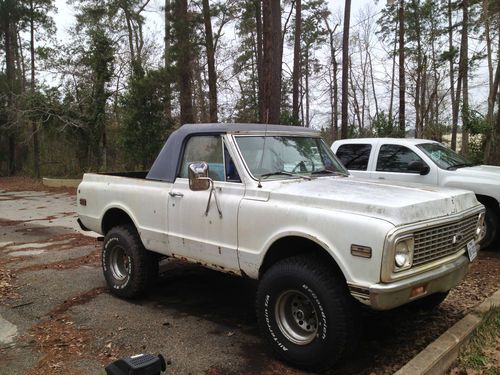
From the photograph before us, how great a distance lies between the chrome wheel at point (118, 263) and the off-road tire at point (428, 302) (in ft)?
10.8

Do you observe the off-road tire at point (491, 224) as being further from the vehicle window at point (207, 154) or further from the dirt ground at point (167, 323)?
the vehicle window at point (207, 154)

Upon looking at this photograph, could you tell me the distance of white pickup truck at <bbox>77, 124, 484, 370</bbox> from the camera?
334 cm

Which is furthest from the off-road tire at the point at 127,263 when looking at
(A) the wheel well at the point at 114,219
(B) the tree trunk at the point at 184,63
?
(B) the tree trunk at the point at 184,63

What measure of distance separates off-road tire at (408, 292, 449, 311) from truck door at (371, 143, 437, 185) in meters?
3.78

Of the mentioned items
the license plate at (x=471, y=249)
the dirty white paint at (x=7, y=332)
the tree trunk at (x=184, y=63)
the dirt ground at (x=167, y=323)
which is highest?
the tree trunk at (x=184, y=63)

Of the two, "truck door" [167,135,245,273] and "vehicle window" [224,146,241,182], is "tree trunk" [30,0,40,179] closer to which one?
"truck door" [167,135,245,273]

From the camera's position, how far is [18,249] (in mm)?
8508

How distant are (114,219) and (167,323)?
5.79ft

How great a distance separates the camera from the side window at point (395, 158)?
852 centimetres

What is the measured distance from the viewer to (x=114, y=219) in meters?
5.97

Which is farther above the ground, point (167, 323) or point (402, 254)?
point (402, 254)

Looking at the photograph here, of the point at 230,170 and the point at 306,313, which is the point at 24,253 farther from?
the point at 306,313

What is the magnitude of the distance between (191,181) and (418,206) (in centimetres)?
200

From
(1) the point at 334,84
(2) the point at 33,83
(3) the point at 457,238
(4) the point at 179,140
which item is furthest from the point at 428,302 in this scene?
(1) the point at 334,84
